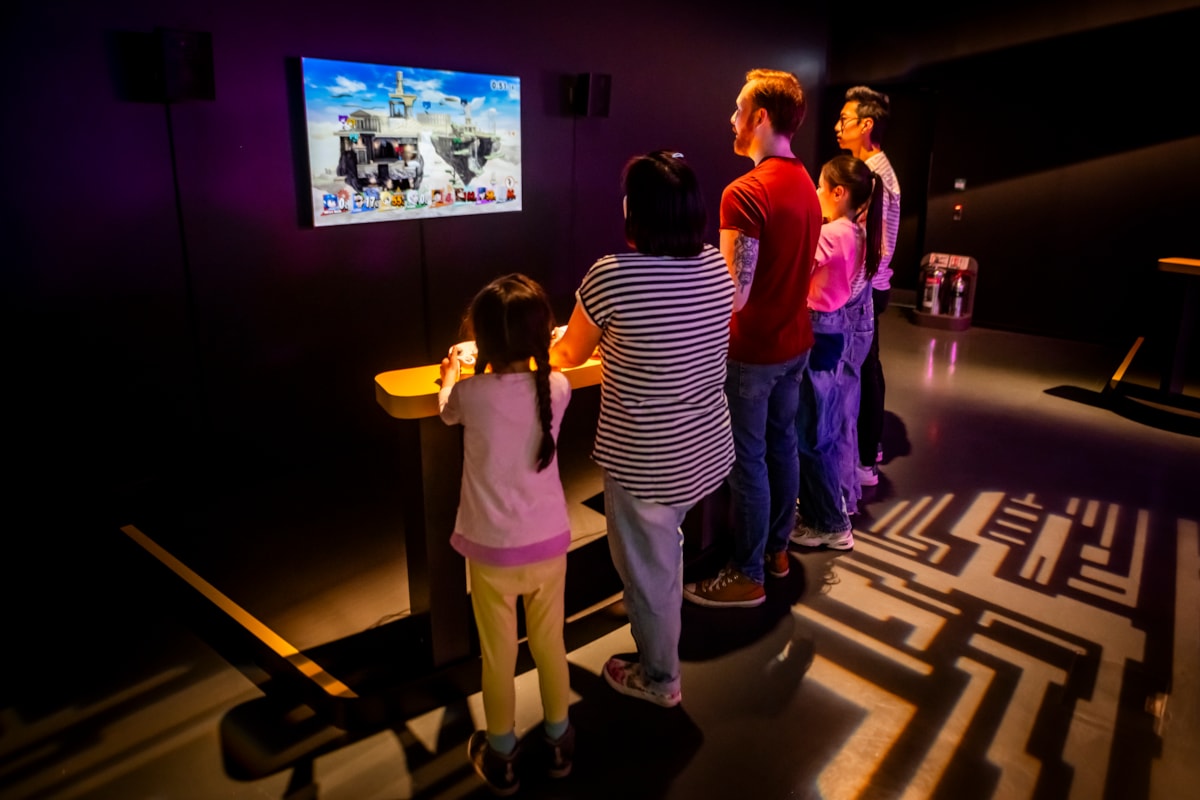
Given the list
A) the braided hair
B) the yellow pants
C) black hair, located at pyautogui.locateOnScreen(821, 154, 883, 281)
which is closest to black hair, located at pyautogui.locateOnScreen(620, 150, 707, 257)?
the braided hair

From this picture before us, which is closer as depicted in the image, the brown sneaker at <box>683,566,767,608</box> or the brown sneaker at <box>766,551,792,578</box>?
the brown sneaker at <box>683,566,767,608</box>

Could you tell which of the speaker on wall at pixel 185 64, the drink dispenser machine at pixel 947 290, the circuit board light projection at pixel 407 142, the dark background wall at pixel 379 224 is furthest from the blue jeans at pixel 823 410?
the drink dispenser machine at pixel 947 290

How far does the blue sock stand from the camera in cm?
209

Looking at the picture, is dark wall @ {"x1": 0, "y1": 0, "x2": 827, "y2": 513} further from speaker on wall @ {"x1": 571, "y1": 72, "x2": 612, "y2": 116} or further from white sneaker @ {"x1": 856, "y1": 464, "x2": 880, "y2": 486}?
white sneaker @ {"x1": 856, "y1": 464, "x2": 880, "y2": 486}

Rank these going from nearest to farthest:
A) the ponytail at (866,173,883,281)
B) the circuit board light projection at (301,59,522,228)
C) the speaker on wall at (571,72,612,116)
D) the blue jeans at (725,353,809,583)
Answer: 1. the blue jeans at (725,353,809,583)
2. the ponytail at (866,173,883,281)
3. the circuit board light projection at (301,59,522,228)
4. the speaker on wall at (571,72,612,116)

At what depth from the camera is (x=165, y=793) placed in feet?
6.88

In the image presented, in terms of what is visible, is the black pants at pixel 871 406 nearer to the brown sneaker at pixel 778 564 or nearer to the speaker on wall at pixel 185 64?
the brown sneaker at pixel 778 564

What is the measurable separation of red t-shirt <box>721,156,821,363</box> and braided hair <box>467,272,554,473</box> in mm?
829

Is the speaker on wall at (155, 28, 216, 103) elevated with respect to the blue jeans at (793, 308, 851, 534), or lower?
elevated

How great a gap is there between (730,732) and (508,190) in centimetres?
362

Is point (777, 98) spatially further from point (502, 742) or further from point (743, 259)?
point (502, 742)

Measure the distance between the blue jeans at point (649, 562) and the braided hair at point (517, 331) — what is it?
1.16ft

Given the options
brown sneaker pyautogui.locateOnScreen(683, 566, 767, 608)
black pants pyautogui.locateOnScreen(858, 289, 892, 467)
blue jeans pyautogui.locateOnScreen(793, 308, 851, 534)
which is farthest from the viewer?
black pants pyautogui.locateOnScreen(858, 289, 892, 467)

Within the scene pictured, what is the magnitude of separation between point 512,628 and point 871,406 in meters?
2.48
